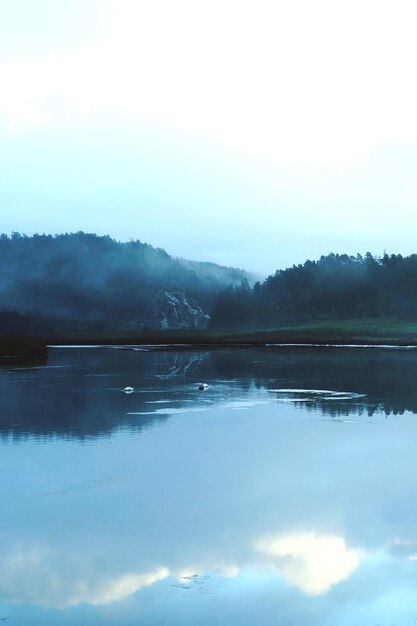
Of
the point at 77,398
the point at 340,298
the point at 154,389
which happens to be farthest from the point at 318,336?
the point at 77,398

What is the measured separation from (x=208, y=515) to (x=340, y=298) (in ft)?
563

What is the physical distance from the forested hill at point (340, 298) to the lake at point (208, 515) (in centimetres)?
14099

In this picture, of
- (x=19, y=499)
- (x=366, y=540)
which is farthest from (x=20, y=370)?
(x=366, y=540)

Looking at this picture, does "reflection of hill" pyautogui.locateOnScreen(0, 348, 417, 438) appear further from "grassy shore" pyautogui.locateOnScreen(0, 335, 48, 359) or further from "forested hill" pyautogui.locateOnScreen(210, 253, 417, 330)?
"forested hill" pyautogui.locateOnScreen(210, 253, 417, 330)

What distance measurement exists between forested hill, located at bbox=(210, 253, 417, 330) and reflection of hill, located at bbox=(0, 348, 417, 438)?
353ft

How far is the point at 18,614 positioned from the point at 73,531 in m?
3.92

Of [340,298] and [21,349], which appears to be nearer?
[21,349]

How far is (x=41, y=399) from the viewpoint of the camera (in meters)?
37.8

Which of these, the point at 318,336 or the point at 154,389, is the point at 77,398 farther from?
the point at 318,336

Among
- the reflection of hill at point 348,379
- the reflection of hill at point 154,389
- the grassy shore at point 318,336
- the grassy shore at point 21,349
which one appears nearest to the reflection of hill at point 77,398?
the reflection of hill at point 154,389

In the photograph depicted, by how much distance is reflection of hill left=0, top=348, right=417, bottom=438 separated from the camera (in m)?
30.7

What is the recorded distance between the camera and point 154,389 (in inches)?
1715

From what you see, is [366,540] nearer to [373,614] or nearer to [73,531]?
[373,614]

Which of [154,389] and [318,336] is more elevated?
[318,336]
